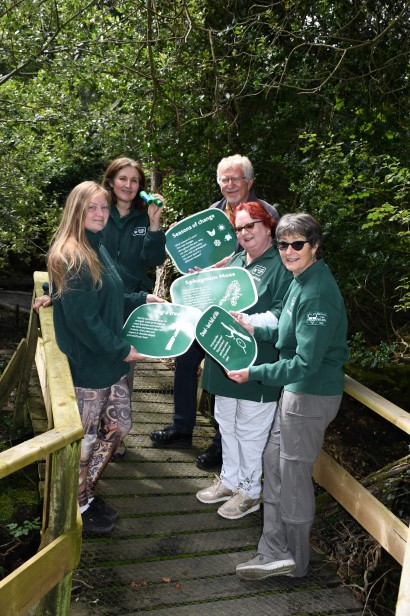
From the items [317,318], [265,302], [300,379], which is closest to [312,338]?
[317,318]

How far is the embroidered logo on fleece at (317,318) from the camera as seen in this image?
2875 millimetres

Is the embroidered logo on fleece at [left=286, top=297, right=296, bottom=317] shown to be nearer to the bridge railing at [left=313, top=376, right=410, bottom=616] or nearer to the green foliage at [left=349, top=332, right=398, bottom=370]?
the bridge railing at [left=313, top=376, right=410, bottom=616]

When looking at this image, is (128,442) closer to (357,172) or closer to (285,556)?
(285,556)

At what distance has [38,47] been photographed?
7.23 m

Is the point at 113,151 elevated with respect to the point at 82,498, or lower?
elevated

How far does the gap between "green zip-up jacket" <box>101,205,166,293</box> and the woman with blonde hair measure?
2.32ft

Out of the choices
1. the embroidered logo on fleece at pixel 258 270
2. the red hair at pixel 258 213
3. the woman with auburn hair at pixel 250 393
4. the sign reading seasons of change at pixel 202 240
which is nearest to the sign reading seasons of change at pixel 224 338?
the woman with auburn hair at pixel 250 393

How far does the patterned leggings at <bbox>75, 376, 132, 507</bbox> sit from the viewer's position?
341 centimetres

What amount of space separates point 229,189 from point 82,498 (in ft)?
6.61

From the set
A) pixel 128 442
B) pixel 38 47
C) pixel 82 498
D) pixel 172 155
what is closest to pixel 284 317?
pixel 82 498

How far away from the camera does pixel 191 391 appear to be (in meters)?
4.67

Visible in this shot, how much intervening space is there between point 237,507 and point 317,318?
1.53 meters

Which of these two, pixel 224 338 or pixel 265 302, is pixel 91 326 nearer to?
pixel 224 338

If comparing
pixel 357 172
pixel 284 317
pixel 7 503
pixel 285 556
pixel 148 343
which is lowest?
pixel 7 503
